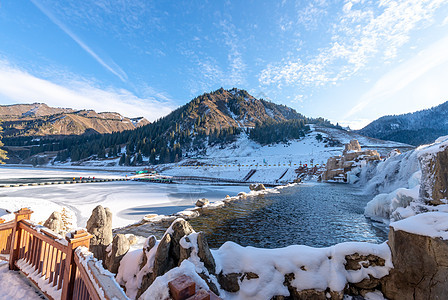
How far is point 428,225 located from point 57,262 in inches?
350

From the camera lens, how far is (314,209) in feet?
50.0

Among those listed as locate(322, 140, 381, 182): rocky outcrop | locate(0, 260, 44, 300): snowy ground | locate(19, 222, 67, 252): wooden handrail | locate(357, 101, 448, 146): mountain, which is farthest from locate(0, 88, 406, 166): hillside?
locate(0, 260, 44, 300): snowy ground

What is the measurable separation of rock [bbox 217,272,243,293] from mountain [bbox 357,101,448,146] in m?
192

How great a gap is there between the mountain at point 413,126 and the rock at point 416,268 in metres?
189

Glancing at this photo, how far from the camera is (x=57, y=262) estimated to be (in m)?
4.34

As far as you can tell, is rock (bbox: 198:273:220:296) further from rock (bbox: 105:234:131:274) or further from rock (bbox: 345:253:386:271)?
rock (bbox: 345:253:386:271)

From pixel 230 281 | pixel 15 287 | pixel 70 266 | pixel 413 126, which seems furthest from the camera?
A: pixel 413 126

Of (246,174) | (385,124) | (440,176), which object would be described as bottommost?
(246,174)

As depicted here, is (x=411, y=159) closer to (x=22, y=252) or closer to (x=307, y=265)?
(x=307, y=265)

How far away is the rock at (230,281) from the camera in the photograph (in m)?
4.94

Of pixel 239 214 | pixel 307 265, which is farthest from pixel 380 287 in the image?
pixel 239 214

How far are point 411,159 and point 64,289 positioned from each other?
2614cm

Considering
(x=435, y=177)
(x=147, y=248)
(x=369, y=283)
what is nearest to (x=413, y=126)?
(x=435, y=177)

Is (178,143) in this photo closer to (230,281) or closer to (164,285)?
(230,281)
